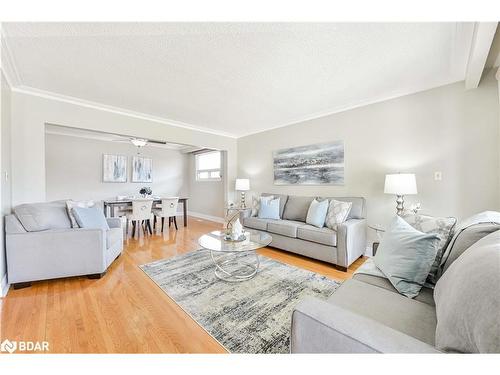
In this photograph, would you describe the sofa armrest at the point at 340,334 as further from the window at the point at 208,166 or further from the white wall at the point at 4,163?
the window at the point at 208,166

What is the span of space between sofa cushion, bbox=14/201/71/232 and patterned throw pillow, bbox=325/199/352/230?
3.22 m

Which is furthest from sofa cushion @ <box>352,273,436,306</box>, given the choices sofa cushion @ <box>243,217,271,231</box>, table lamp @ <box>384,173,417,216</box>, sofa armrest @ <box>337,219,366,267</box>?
sofa cushion @ <box>243,217,271,231</box>

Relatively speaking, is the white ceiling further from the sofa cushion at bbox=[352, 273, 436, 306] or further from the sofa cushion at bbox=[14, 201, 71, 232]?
the sofa cushion at bbox=[352, 273, 436, 306]

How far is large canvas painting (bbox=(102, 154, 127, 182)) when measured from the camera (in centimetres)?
543

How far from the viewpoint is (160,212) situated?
450cm

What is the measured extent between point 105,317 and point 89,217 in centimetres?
131

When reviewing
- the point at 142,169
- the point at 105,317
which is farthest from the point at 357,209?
the point at 142,169

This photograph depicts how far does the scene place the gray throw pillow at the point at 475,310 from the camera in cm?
52

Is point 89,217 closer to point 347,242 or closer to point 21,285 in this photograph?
point 21,285

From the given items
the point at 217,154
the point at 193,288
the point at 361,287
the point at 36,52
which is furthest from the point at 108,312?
the point at 217,154

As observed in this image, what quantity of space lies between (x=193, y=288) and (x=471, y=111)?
3584 mm

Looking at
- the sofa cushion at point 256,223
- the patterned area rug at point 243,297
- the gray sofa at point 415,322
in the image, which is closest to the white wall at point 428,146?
the sofa cushion at point 256,223

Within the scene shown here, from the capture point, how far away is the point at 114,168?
5.56m
